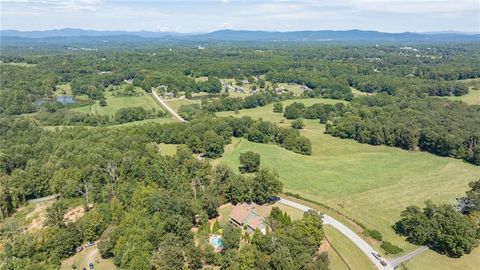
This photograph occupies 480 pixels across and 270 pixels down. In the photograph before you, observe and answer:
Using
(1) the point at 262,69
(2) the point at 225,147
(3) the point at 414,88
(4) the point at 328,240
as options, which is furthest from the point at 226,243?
(1) the point at 262,69

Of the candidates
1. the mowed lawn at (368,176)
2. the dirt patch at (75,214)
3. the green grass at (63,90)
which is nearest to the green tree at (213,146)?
the mowed lawn at (368,176)

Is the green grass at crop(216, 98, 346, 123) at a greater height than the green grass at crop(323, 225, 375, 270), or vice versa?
the green grass at crop(323, 225, 375, 270)

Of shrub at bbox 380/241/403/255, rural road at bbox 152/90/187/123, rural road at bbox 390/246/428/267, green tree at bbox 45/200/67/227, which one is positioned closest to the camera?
rural road at bbox 390/246/428/267

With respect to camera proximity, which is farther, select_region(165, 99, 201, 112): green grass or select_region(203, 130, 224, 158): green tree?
select_region(165, 99, 201, 112): green grass

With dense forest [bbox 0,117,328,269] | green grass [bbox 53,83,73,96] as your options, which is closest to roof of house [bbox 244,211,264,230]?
dense forest [bbox 0,117,328,269]

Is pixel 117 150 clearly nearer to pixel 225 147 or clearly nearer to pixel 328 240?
pixel 225 147

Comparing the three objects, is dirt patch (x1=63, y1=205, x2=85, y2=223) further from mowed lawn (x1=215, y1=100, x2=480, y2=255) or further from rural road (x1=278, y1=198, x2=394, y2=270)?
rural road (x1=278, y1=198, x2=394, y2=270)

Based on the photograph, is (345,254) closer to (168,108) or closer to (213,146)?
(213,146)
